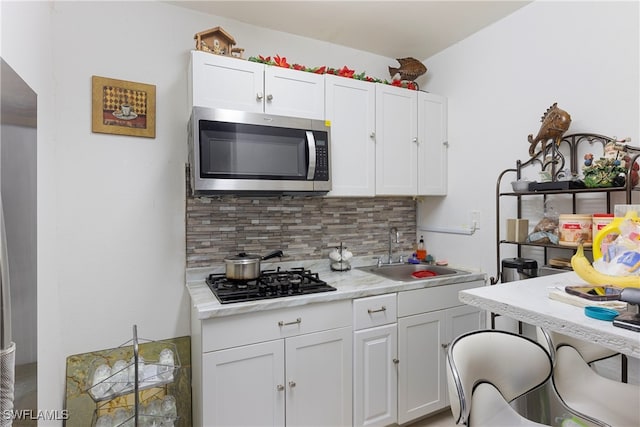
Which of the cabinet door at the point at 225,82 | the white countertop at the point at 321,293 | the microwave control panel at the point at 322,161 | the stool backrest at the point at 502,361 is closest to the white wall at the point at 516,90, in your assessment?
the white countertop at the point at 321,293

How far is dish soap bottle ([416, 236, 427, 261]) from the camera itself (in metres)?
2.72

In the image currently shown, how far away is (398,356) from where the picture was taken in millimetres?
1956

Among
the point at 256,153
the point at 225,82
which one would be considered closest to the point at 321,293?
the point at 256,153

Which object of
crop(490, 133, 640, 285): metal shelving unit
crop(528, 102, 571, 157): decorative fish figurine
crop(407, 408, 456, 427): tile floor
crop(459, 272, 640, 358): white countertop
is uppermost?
crop(528, 102, 571, 157): decorative fish figurine

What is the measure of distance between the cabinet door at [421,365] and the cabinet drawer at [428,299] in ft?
0.12

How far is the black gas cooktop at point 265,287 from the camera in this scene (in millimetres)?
1636

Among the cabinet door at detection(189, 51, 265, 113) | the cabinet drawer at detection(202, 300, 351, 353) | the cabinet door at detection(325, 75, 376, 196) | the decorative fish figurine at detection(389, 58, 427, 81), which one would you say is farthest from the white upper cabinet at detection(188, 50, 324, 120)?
the cabinet drawer at detection(202, 300, 351, 353)

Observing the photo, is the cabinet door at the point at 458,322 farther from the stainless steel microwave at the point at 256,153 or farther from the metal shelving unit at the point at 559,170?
the stainless steel microwave at the point at 256,153

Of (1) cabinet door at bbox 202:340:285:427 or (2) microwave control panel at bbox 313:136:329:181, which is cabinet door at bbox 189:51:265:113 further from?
(1) cabinet door at bbox 202:340:285:427

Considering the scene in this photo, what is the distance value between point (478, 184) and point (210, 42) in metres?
1.96

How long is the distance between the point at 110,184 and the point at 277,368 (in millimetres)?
1376

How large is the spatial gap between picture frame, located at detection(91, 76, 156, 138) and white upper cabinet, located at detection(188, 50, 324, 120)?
28 cm

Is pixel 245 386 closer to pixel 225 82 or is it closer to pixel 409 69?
pixel 225 82

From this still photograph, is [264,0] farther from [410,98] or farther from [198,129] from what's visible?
[410,98]
